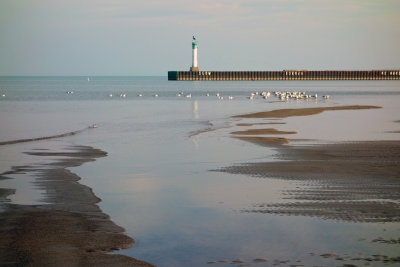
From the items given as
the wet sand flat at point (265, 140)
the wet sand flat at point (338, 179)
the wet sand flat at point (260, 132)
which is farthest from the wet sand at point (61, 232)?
the wet sand flat at point (260, 132)

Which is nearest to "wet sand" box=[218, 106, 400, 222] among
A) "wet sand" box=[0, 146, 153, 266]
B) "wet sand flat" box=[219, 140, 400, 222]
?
"wet sand flat" box=[219, 140, 400, 222]

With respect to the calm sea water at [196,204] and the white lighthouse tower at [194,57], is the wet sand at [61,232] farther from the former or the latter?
the white lighthouse tower at [194,57]

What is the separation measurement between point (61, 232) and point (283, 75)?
175088mm

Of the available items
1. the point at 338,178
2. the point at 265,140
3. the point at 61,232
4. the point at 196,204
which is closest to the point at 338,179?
the point at 338,178

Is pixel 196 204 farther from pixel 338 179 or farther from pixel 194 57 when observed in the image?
pixel 194 57

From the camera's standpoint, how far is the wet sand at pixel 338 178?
978 cm

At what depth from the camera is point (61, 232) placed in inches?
332

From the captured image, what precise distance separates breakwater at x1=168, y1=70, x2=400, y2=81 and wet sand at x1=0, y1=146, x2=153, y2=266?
501 ft

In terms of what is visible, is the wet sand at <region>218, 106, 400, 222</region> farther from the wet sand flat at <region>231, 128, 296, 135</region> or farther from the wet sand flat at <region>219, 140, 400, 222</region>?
the wet sand flat at <region>231, 128, 296, 135</region>

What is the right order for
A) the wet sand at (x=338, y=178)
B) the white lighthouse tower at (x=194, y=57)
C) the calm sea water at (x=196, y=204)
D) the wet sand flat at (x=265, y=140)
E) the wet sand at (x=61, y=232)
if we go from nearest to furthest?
the wet sand at (x=61, y=232) < the calm sea water at (x=196, y=204) < the wet sand at (x=338, y=178) < the wet sand flat at (x=265, y=140) < the white lighthouse tower at (x=194, y=57)

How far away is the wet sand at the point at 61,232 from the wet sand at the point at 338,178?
8.98ft

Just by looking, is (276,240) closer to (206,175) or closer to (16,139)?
(206,175)

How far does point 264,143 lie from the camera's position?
20.0 m

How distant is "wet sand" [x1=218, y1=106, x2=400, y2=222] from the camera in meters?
9.78
